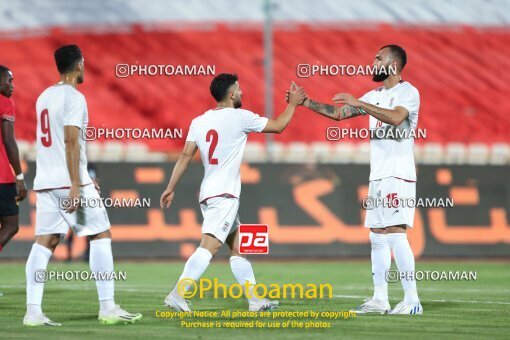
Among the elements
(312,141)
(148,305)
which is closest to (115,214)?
(148,305)

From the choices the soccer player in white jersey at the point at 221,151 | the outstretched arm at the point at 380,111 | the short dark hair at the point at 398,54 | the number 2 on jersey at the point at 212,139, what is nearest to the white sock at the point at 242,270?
the soccer player in white jersey at the point at 221,151

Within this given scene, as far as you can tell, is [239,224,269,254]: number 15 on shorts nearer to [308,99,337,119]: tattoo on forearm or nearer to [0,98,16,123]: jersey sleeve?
[308,99,337,119]: tattoo on forearm

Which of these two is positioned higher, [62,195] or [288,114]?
[288,114]

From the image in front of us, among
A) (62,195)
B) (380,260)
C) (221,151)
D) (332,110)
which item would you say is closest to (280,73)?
(332,110)

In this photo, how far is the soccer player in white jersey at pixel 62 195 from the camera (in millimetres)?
9219

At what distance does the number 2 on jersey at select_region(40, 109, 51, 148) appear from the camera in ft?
30.5

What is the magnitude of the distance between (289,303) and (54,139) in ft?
12.1

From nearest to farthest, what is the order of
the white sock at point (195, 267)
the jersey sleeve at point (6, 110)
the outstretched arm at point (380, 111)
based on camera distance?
1. the white sock at point (195, 267)
2. the outstretched arm at point (380, 111)
3. the jersey sleeve at point (6, 110)

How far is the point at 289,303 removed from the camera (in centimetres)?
1170

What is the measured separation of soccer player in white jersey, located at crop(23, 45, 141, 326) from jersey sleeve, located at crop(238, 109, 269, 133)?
173cm

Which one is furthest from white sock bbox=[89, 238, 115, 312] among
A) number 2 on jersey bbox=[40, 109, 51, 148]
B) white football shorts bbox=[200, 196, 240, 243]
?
white football shorts bbox=[200, 196, 240, 243]

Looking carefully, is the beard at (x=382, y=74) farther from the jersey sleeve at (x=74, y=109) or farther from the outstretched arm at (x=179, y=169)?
the jersey sleeve at (x=74, y=109)

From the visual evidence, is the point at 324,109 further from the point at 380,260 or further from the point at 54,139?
the point at 54,139

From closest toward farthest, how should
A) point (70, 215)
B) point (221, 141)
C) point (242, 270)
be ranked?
1. point (70, 215)
2. point (221, 141)
3. point (242, 270)
